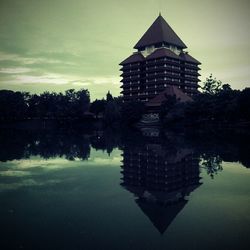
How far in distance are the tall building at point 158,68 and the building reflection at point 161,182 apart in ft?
189

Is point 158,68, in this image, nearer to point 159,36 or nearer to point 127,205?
point 159,36

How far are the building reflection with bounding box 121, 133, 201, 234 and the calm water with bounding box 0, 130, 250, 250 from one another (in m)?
0.03

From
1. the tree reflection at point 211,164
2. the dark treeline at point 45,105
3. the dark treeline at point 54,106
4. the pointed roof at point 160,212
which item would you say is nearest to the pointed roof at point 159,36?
the dark treeline at point 54,106

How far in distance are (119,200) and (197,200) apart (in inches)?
102

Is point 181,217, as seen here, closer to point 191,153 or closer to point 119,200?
point 119,200

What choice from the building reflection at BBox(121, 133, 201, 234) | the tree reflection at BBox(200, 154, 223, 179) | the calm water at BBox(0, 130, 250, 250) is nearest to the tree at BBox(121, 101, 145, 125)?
the building reflection at BBox(121, 133, 201, 234)

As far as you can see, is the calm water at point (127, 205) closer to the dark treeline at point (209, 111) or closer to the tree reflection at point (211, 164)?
the tree reflection at point (211, 164)

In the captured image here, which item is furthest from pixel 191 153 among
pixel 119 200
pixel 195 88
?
pixel 195 88

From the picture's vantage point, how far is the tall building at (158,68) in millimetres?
77312

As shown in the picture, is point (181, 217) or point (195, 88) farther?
point (195, 88)

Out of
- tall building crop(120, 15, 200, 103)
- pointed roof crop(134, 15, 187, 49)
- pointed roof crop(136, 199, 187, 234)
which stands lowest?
pointed roof crop(136, 199, 187, 234)

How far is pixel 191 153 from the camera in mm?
20375

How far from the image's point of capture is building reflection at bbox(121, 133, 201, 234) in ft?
28.0

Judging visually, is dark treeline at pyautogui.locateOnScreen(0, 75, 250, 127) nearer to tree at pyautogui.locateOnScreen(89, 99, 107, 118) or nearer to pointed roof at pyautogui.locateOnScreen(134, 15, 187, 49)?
tree at pyautogui.locateOnScreen(89, 99, 107, 118)
